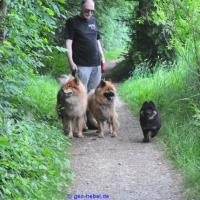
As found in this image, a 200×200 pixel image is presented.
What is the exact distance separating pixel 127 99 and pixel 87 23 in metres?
4.40

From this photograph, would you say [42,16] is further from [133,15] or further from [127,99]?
[133,15]

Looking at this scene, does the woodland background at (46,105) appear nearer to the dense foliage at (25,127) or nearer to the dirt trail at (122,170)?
the dense foliage at (25,127)

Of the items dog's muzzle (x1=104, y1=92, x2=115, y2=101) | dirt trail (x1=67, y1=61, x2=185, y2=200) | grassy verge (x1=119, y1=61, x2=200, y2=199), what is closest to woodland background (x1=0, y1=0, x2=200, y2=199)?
grassy verge (x1=119, y1=61, x2=200, y2=199)

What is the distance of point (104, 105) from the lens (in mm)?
8859

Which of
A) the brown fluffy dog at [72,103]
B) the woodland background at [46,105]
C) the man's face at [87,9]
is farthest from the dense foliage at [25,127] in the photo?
the man's face at [87,9]

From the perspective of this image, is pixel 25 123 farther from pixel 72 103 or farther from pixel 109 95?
pixel 109 95

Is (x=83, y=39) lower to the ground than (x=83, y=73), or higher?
higher

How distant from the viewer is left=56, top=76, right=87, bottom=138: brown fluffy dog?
28.5 ft

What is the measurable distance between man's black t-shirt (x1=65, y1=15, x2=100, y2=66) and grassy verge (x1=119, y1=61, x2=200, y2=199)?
1748 millimetres

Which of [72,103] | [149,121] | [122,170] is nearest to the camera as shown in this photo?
[122,170]

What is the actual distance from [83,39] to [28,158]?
3.95 metres

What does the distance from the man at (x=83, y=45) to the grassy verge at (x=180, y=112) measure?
5.39 ft

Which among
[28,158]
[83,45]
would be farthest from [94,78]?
[28,158]

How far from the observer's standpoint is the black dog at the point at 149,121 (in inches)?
331
